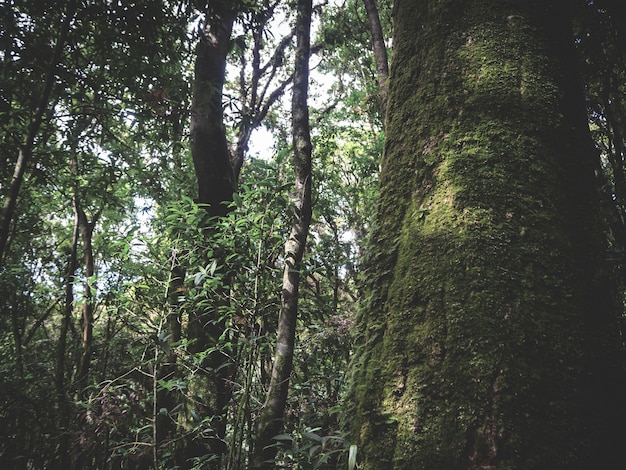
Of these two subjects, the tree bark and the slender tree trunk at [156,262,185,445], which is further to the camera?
the tree bark

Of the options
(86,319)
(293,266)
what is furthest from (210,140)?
(86,319)

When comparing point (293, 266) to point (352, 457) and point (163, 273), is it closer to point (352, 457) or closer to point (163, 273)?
point (163, 273)

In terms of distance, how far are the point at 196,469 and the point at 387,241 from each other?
2.49 meters

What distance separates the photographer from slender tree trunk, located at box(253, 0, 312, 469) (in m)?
2.29

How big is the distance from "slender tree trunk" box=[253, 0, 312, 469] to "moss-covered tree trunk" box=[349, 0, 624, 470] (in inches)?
48.0

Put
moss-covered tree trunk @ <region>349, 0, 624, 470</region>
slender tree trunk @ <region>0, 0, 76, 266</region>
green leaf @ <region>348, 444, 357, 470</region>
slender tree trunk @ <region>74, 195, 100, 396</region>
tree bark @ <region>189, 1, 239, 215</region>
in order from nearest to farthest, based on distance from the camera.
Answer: moss-covered tree trunk @ <region>349, 0, 624, 470</region>, green leaf @ <region>348, 444, 357, 470</region>, slender tree trunk @ <region>0, 0, 76, 266</region>, tree bark @ <region>189, 1, 239, 215</region>, slender tree trunk @ <region>74, 195, 100, 396</region>

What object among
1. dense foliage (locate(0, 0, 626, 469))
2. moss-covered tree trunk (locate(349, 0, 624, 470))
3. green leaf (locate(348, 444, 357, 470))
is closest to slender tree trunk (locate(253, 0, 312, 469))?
dense foliage (locate(0, 0, 626, 469))

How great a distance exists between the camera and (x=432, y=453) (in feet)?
3.04

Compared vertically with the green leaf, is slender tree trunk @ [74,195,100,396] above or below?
above

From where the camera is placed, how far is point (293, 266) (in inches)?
105

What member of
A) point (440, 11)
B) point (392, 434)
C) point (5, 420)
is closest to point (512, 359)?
point (392, 434)

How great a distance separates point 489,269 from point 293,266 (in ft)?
5.74

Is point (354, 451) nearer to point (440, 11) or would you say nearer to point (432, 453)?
point (432, 453)

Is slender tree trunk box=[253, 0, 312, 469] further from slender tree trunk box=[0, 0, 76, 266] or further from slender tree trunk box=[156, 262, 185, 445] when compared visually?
slender tree trunk box=[0, 0, 76, 266]
